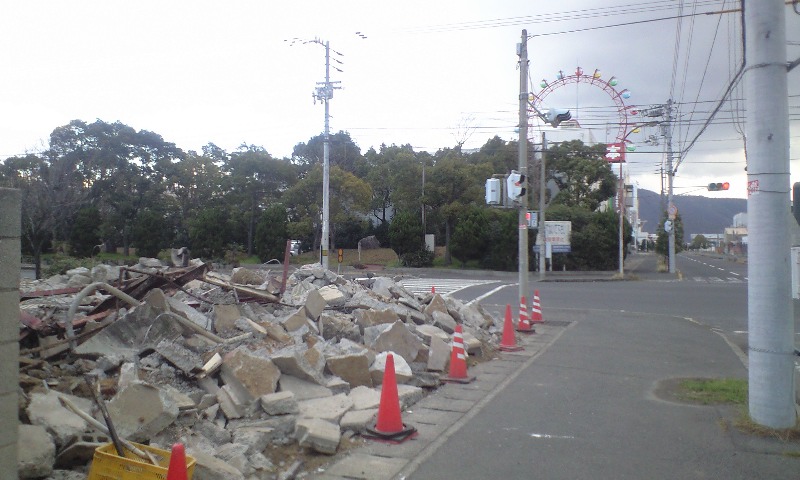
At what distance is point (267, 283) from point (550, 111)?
9.28 m

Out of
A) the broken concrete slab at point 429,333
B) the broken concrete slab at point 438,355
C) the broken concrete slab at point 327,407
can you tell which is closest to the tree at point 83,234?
the broken concrete slab at point 429,333

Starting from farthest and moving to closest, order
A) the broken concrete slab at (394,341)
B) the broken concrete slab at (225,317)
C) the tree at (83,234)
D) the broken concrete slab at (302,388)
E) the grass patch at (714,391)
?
1. the tree at (83,234)
2. the broken concrete slab at (394,341)
3. the broken concrete slab at (225,317)
4. the grass patch at (714,391)
5. the broken concrete slab at (302,388)

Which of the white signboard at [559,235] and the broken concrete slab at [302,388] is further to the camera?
the white signboard at [559,235]

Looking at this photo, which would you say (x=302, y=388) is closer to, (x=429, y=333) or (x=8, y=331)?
(x=429, y=333)

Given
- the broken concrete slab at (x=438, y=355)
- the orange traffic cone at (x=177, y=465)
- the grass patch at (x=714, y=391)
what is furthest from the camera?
the broken concrete slab at (x=438, y=355)

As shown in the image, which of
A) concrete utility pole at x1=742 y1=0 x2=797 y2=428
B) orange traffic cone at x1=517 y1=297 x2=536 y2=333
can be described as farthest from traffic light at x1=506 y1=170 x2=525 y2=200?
concrete utility pole at x1=742 y1=0 x2=797 y2=428

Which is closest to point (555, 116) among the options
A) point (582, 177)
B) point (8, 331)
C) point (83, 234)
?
point (8, 331)

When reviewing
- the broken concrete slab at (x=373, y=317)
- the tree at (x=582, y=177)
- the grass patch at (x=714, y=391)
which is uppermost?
the tree at (x=582, y=177)

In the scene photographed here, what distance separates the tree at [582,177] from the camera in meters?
53.2

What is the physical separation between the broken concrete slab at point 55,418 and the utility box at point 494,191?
41.4ft

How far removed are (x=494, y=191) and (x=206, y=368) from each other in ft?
35.8

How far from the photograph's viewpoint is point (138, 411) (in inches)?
231

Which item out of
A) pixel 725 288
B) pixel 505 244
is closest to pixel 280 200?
pixel 505 244

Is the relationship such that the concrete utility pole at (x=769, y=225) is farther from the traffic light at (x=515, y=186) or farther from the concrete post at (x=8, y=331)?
the traffic light at (x=515, y=186)
